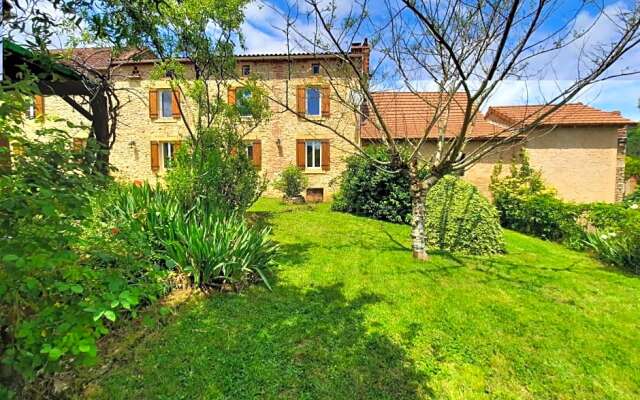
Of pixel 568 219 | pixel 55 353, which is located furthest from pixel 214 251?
pixel 568 219

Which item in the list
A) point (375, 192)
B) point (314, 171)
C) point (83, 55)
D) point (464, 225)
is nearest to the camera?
point (464, 225)

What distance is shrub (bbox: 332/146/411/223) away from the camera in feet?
30.9

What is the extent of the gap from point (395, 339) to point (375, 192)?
262 inches

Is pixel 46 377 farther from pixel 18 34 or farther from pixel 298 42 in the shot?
pixel 298 42

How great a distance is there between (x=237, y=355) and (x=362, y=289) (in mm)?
2102

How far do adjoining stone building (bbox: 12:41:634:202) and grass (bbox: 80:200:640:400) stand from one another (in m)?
8.47

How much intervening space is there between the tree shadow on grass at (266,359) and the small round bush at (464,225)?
11.9 feet

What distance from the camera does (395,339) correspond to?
135 inches

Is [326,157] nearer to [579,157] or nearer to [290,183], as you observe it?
[290,183]

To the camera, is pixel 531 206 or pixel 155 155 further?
pixel 155 155

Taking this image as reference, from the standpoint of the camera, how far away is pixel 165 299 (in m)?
4.01

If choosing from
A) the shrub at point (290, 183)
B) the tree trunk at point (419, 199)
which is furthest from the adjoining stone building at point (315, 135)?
the tree trunk at point (419, 199)

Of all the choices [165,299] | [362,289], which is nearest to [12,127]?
[165,299]

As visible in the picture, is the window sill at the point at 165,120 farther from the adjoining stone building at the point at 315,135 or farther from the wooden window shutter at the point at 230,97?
the wooden window shutter at the point at 230,97
